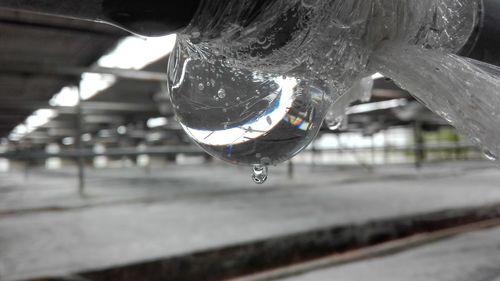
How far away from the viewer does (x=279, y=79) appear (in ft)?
1.09

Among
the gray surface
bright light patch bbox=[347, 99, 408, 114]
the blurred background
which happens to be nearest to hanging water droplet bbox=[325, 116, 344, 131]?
the blurred background

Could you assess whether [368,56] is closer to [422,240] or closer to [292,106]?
[292,106]

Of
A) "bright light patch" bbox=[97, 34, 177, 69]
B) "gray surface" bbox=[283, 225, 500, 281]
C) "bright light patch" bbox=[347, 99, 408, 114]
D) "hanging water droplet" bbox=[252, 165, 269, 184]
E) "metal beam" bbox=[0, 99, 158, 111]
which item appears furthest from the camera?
"bright light patch" bbox=[347, 99, 408, 114]

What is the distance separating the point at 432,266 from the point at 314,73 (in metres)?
0.96

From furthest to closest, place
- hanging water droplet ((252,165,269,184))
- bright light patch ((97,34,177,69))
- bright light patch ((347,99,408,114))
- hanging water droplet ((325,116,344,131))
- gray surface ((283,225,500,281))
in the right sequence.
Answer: bright light patch ((347,99,408,114)) < bright light patch ((97,34,177,69)) < gray surface ((283,225,500,281)) < hanging water droplet ((325,116,344,131)) < hanging water droplet ((252,165,269,184))

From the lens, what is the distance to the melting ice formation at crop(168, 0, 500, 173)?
0.29 m

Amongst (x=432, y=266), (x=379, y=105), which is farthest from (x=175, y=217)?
(x=379, y=105)

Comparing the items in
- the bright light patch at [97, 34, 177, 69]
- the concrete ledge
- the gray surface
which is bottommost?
the gray surface

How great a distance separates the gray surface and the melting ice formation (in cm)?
77

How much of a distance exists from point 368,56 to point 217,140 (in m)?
0.15

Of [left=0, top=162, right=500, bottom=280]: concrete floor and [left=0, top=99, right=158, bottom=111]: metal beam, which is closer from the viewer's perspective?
[left=0, top=162, right=500, bottom=280]: concrete floor

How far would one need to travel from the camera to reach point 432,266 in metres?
1.07

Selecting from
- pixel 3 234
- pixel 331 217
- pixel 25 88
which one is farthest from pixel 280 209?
pixel 25 88

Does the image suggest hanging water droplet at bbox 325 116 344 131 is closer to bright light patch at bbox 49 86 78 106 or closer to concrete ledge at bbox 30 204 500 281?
concrete ledge at bbox 30 204 500 281
